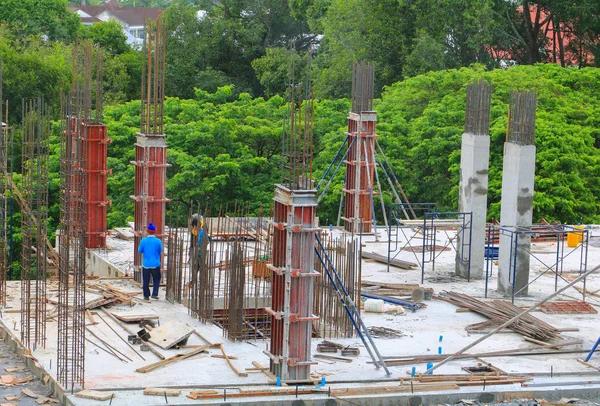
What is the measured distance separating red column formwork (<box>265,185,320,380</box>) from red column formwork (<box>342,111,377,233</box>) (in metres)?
12.6

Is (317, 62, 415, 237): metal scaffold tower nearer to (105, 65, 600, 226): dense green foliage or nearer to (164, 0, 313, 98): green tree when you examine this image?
(105, 65, 600, 226): dense green foliage

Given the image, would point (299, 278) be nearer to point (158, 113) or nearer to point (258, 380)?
point (258, 380)

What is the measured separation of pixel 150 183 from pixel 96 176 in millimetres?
2801

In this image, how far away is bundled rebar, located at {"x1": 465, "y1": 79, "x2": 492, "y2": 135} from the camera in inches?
1046

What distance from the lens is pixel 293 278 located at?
17.9 meters

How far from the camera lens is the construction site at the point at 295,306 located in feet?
59.0

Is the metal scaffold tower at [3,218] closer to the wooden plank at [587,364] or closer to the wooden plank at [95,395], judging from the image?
the wooden plank at [95,395]


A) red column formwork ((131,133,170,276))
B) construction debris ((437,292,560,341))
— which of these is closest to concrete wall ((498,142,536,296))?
construction debris ((437,292,560,341))

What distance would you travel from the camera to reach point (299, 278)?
58.6 feet

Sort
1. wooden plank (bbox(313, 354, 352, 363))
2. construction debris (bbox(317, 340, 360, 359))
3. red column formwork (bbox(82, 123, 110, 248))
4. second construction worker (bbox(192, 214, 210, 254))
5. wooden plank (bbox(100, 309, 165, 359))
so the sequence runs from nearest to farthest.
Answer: wooden plank (bbox(100, 309, 165, 359)) < wooden plank (bbox(313, 354, 352, 363)) < construction debris (bbox(317, 340, 360, 359)) < second construction worker (bbox(192, 214, 210, 254)) < red column formwork (bbox(82, 123, 110, 248))

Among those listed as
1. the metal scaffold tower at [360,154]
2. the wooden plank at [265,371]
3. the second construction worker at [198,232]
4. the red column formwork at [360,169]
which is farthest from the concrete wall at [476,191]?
the wooden plank at [265,371]

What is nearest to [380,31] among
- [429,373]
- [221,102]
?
[221,102]

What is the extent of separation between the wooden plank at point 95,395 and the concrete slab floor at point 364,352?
0.11m

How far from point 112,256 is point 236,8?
124 ft
